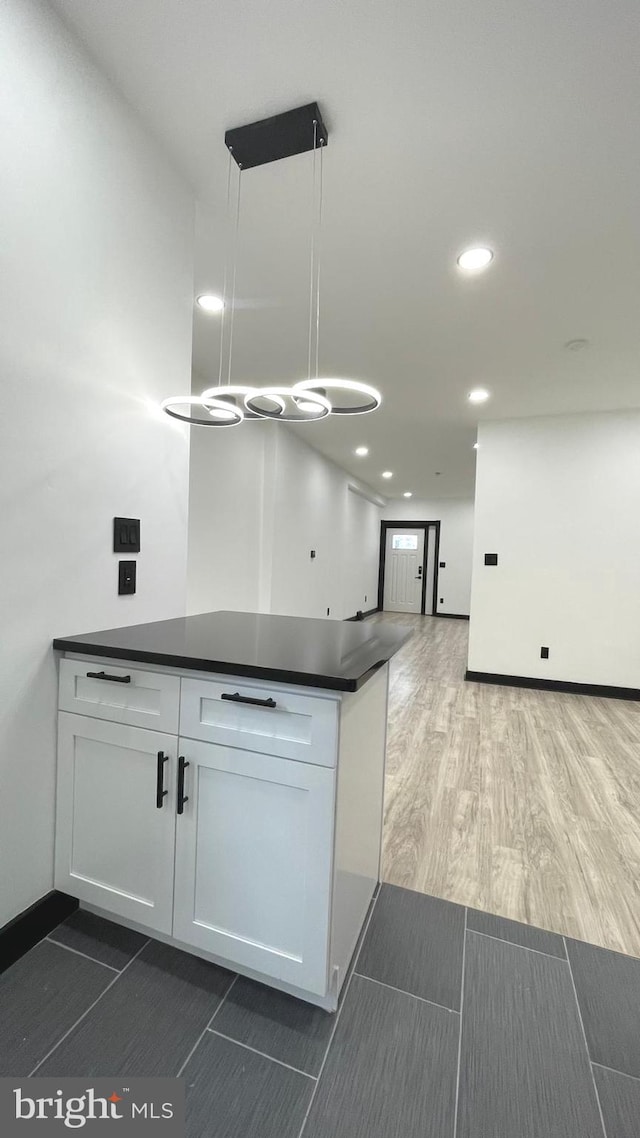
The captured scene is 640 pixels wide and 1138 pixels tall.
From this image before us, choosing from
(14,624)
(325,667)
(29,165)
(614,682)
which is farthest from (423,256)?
(614,682)

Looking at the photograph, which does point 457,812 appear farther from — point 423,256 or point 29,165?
point 29,165

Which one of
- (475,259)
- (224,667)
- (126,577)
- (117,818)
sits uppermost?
(475,259)

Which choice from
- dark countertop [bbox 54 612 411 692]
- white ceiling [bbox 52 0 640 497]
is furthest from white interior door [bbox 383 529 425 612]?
dark countertop [bbox 54 612 411 692]

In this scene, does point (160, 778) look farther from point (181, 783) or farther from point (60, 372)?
point (60, 372)

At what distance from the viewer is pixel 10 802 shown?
1294 mm

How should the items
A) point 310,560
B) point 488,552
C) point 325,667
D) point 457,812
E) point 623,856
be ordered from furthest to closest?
point 310,560
point 488,552
point 457,812
point 623,856
point 325,667

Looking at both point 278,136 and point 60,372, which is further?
point 278,136

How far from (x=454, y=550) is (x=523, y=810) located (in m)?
7.57

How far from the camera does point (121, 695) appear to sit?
4.33ft

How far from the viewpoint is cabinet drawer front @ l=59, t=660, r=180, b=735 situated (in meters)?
1.25

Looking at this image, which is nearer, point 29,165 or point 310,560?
point 29,165

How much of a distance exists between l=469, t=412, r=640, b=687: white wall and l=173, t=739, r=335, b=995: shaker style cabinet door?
3.90 meters

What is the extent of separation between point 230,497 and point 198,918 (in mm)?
3413

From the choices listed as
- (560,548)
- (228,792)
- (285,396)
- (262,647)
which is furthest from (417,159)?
(560,548)
